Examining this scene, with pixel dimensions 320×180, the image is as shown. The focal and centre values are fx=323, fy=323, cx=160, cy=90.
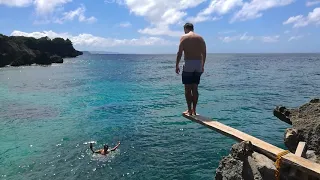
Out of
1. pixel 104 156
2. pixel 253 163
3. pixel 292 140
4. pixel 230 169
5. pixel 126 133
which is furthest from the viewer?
pixel 126 133

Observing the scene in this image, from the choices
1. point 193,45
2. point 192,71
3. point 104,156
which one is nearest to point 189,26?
point 193,45

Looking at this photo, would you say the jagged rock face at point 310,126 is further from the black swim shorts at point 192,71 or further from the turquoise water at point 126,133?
the turquoise water at point 126,133

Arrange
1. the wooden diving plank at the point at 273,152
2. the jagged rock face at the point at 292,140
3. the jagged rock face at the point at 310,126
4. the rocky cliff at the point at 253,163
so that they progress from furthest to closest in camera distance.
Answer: the jagged rock face at the point at 292,140
the jagged rock face at the point at 310,126
the rocky cliff at the point at 253,163
the wooden diving plank at the point at 273,152

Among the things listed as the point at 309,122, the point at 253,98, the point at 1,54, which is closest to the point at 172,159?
the point at 309,122

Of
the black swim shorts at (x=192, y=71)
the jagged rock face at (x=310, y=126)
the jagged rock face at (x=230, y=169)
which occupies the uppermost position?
the black swim shorts at (x=192, y=71)

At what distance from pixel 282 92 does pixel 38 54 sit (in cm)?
9712

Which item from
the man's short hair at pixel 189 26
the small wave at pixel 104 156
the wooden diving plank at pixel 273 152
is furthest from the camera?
the small wave at pixel 104 156

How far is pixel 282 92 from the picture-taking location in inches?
1561

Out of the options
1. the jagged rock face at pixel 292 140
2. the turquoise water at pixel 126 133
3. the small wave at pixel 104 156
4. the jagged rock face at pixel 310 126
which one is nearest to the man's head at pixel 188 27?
the jagged rock face at pixel 292 140

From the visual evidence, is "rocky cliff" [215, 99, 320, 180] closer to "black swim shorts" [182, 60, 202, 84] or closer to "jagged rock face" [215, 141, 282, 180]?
"jagged rock face" [215, 141, 282, 180]

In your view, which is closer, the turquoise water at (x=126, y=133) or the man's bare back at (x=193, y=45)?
the man's bare back at (x=193, y=45)

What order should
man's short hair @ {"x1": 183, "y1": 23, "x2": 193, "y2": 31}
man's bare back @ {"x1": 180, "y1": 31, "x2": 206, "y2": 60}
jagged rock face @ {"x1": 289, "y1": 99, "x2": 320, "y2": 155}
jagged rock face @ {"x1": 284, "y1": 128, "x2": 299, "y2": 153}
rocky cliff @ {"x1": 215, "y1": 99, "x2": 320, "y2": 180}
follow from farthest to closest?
man's short hair @ {"x1": 183, "y1": 23, "x2": 193, "y2": 31}, man's bare back @ {"x1": 180, "y1": 31, "x2": 206, "y2": 60}, jagged rock face @ {"x1": 284, "y1": 128, "x2": 299, "y2": 153}, jagged rock face @ {"x1": 289, "y1": 99, "x2": 320, "y2": 155}, rocky cliff @ {"x1": 215, "y1": 99, "x2": 320, "y2": 180}

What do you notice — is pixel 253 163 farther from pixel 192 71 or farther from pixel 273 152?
pixel 192 71

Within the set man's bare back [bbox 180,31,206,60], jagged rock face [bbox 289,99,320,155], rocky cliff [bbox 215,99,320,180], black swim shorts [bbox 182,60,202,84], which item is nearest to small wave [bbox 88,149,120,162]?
black swim shorts [bbox 182,60,202,84]
